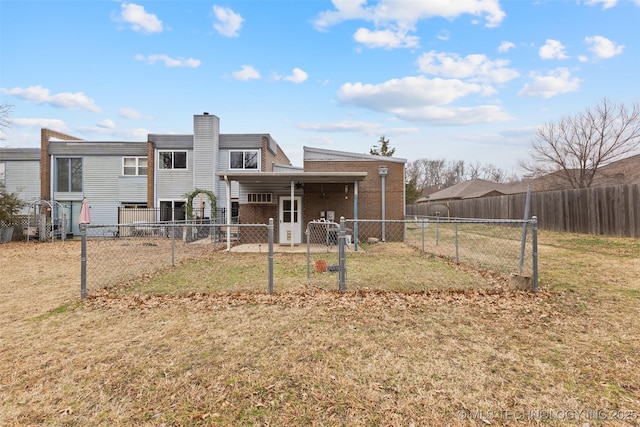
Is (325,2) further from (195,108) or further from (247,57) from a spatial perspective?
(195,108)

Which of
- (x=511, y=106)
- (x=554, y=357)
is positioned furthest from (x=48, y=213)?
Answer: (x=511, y=106)

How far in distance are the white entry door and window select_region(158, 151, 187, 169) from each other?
8.82 metres

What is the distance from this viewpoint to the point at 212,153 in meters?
19.0

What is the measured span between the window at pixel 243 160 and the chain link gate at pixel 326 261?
7.44m

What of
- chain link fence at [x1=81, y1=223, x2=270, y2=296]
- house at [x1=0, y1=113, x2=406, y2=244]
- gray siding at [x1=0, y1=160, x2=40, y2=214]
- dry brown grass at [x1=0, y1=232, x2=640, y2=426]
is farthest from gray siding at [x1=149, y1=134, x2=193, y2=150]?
dry brown grass at [x1=0, y1=232, x2=640, y2=426]

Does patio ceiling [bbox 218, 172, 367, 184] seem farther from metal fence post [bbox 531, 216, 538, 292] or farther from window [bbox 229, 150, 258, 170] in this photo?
window [bbox 229, 150, 258, 170]

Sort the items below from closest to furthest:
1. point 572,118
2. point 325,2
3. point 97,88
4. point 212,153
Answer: point 325,2, point 97,88, point 212,153, point 572,118

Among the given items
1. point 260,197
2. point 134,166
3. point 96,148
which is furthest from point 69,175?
point 260,197

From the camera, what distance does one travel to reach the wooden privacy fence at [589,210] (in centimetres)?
1210

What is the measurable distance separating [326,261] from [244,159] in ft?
40.0

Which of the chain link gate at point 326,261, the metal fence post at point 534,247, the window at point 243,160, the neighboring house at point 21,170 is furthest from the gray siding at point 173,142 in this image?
the metal fence post at point 534,247

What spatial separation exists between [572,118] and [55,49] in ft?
103

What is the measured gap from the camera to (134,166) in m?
19.6

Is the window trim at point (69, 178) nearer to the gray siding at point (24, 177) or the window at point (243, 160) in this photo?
the gray siding at point (24, 177)
